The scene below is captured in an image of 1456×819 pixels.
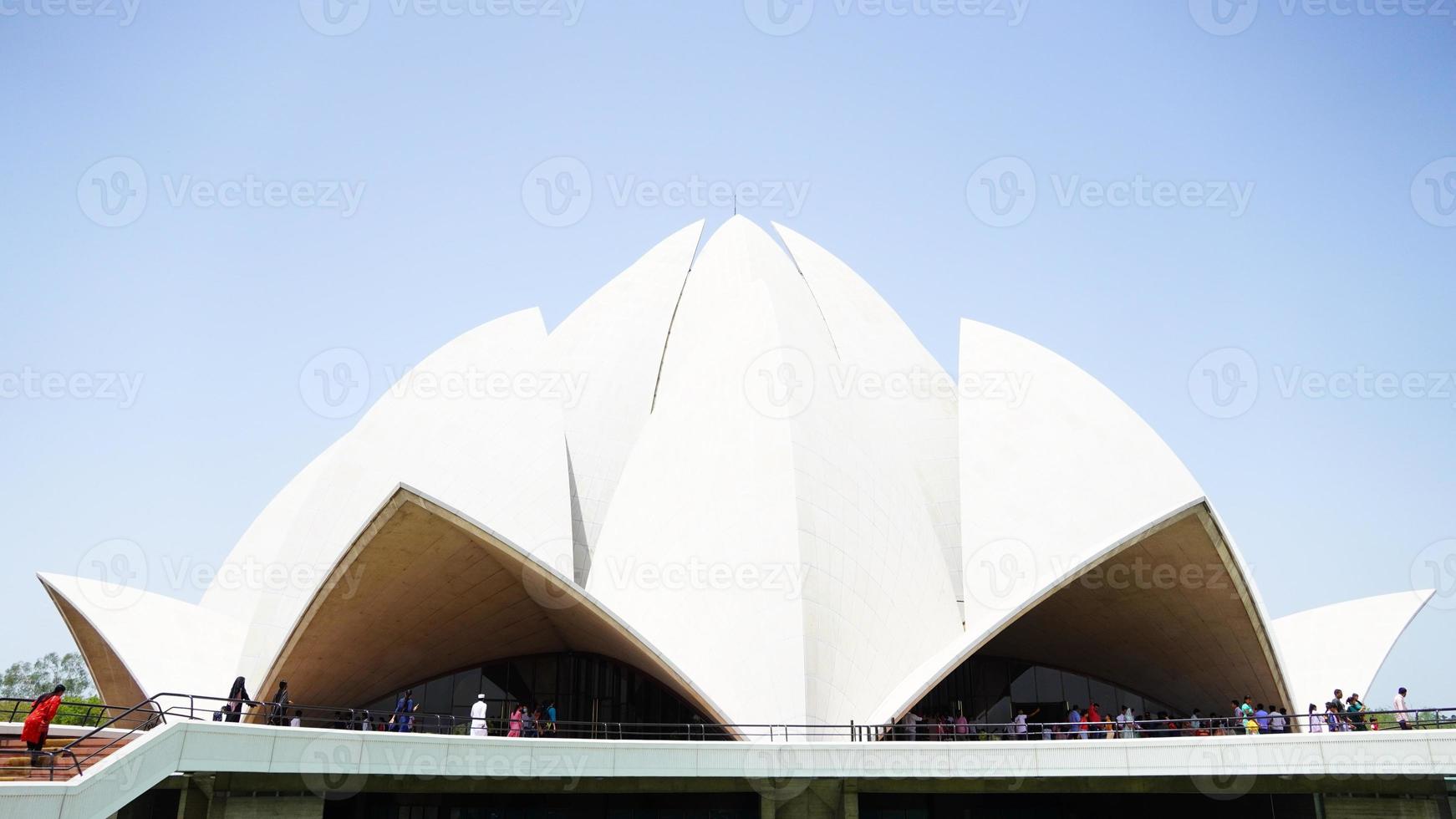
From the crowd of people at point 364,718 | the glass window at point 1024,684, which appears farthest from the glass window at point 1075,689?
the crowd of people at point 364,718

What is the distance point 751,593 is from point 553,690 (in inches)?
295

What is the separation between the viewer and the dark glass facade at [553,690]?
22.5 metres

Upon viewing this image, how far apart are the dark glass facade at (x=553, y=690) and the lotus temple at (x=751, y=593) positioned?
0.08 metres

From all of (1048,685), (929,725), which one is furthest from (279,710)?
(1048,685)

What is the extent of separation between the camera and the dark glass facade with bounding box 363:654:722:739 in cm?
2253

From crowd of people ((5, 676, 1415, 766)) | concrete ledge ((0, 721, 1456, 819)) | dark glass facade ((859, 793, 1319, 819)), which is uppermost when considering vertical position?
crowd of people ((5, 676, 1415, 766))

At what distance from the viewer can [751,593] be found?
61.0 ft

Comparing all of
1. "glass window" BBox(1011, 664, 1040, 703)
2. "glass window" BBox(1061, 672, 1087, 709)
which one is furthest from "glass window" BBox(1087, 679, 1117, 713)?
"glass window" BBox(1011, 664, 1040, 703)

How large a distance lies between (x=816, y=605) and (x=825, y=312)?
1139 cm

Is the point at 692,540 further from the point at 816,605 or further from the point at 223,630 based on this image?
the point at 223,630

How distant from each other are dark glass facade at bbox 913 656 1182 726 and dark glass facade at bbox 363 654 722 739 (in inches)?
275

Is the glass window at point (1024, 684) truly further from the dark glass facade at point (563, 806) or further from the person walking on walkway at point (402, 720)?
the person walking on walkway at point (402, 720)

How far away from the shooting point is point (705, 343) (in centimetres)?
2381

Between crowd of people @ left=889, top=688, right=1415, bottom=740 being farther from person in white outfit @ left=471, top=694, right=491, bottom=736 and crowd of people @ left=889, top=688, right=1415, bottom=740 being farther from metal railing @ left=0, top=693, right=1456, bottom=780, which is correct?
person in white outfit @ left=471, top=694, right=491, bottom=736
